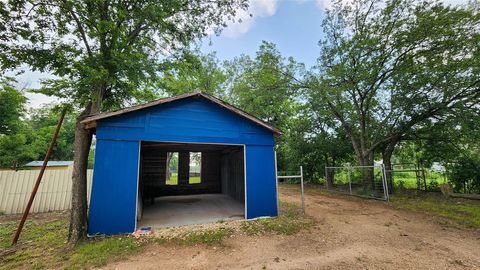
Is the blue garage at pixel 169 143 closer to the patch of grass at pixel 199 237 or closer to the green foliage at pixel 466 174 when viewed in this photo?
the patch of grass at pixel 199 237

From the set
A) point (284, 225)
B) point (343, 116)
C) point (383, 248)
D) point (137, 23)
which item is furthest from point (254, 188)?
point (343, 116)

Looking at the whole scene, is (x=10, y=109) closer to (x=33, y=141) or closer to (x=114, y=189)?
(x=33, y=141)

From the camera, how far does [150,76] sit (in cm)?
700

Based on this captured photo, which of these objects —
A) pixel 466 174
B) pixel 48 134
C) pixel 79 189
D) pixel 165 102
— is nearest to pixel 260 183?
pixel 165 102

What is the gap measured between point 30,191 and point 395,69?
15.5 metres

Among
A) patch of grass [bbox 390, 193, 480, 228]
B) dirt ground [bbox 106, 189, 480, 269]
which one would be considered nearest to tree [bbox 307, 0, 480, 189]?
patch of grass [bbox 390, 193, 480, 228]

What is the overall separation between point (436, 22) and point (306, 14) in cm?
563

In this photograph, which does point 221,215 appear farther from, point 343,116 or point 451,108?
point 451,108

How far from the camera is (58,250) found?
14.3ft

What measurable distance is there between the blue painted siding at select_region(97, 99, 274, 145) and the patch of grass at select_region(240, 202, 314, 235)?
2348 millimetres

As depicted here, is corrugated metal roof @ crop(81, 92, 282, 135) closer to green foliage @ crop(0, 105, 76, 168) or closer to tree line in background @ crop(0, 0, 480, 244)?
tree line in background @ crop(0, 0, 480, 244)

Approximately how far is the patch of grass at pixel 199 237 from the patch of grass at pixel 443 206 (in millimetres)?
6658

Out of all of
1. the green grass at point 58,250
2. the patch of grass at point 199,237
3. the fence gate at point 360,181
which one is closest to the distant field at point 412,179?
the fence gate at point 360,181

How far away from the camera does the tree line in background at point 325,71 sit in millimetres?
5633
